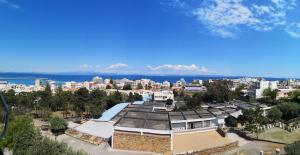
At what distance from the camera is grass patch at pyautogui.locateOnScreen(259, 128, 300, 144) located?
22.2m

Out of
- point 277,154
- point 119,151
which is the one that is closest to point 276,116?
point 277,154

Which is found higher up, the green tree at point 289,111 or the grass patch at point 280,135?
the green tree at point 289,111

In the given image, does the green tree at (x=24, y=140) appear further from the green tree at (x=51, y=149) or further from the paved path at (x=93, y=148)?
the paved path at (x=93, y=148)

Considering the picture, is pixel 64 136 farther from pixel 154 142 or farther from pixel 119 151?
pixel 154 142

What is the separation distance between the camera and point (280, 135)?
23578mm

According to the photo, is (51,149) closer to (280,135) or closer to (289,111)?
(280,135)

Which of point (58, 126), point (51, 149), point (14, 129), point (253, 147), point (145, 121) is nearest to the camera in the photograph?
point (51, 149)

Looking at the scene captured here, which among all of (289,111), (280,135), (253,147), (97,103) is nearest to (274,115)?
(289,111)

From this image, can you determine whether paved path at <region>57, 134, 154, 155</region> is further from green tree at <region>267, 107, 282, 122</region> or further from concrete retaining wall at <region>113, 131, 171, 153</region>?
green tree at <region>267, 107, 282, 122</region>

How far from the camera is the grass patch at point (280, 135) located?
22.2 m

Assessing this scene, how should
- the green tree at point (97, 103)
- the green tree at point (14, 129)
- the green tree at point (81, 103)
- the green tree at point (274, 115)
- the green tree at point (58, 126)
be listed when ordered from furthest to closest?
the green tree at point (81, 103)
the green tree at point (97, 103)
the green tree at point (274, 115)
the green tree at point (58, 126)
the green tree at point (14, 129)

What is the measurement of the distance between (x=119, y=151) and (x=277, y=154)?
967 centimetres

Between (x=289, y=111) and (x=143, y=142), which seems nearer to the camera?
(x=143, y=142)

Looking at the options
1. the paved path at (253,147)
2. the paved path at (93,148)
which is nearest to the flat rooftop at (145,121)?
the paved path at (93,148)
